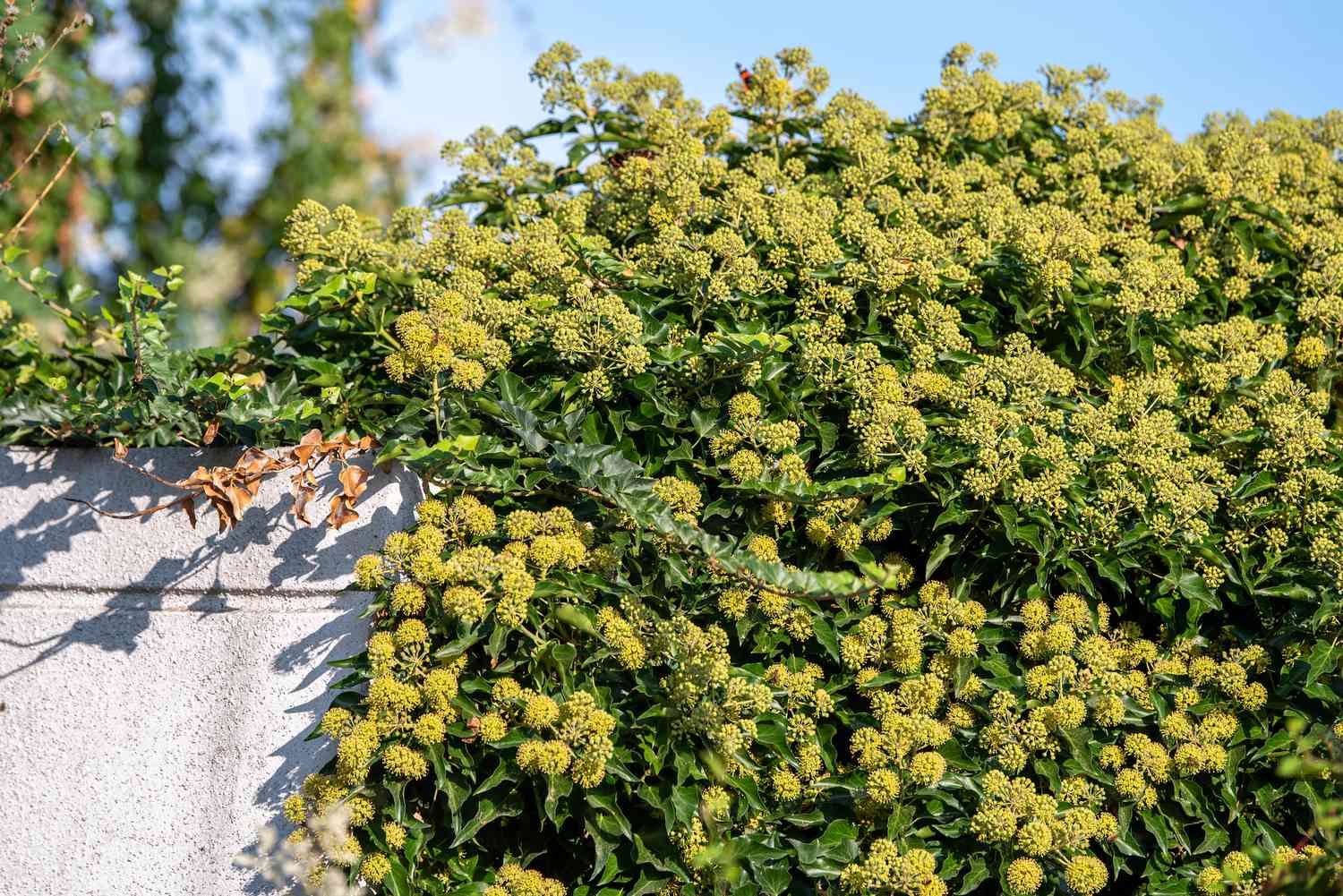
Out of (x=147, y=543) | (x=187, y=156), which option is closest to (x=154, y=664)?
(x=147, y=543)

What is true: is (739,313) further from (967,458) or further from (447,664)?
(447,664)

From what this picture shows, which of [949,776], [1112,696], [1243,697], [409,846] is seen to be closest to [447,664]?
[409,846]

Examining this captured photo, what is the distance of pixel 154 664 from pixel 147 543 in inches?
11.7

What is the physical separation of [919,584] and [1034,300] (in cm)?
87

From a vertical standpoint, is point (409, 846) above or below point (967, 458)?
below

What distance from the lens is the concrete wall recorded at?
2.67 meters

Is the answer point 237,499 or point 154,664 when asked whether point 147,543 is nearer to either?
point 154,664

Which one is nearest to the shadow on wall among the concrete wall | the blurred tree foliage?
the concrete wall

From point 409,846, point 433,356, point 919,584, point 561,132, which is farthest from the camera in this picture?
point 561,132

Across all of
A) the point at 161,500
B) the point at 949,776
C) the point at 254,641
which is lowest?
the point at 949,776

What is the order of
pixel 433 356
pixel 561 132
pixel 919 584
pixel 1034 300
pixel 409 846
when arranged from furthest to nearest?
pixel 561 132 → pixel 1034 300 → pixel 919 584 → pixel 433 356 → pixel 409 846

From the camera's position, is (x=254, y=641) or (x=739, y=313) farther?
(x=739, y=313)

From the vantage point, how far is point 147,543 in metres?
2.86

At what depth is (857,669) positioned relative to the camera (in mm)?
2629
